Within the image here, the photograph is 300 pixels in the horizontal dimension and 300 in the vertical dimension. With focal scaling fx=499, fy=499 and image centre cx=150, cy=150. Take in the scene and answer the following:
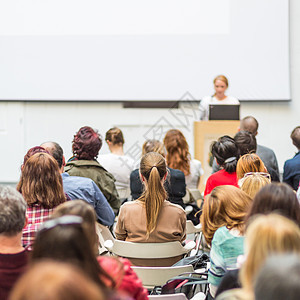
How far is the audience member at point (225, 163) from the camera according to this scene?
12.0ft

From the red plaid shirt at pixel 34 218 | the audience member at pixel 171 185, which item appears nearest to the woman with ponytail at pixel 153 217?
the red plaid shirt at pixel 34 218

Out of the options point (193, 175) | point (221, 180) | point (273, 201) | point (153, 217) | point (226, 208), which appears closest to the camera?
point (273, 201)

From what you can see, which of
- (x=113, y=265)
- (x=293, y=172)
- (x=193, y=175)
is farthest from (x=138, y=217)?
(x=293, y=172)

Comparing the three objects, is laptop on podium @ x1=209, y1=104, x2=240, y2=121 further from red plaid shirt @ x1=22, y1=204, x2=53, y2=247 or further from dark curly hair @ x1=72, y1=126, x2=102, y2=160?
red plaid shirt @ x1=22, y1=204, x2=53, y2=247

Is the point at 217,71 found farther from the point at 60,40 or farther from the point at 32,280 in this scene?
the point at 32,280

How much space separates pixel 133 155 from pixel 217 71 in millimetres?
1803

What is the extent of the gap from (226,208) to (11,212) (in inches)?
38.2

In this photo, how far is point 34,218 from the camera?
2.60m

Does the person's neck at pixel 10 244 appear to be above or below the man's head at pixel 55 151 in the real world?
below

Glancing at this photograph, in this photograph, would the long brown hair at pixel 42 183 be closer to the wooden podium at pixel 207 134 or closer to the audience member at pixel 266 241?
the audience member at pixel 266 241

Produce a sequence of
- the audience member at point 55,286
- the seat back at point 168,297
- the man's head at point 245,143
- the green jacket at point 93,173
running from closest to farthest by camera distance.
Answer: the audience member at point 55,286, the seat back at point 168,297, the green jacket at point 93,173, the man's head at point 245,143

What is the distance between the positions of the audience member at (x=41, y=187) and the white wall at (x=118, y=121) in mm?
4823

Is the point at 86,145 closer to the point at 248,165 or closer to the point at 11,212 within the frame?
the point at 248,165

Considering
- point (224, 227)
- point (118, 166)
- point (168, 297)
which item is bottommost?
point (168, 297)
